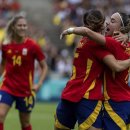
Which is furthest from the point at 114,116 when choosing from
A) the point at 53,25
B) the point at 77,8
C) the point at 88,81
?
the point at 53,25

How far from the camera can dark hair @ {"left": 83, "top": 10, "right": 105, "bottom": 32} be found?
6945mm

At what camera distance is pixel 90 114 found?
23.1ft

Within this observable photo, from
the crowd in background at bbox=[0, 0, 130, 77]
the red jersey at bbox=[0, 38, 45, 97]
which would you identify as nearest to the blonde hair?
the red jersey at bbox=[0, 38, 45, 97]

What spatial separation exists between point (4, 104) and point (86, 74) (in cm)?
247

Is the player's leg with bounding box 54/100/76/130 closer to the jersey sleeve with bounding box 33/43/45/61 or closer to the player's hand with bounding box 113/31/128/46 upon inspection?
the player's hand with bounding box 113/31/128/46

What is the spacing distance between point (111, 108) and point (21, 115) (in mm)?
2760

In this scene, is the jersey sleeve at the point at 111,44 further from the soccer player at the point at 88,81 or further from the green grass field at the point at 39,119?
the green grass field at the point at 39,119

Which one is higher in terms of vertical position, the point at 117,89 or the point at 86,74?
the point at 86,74

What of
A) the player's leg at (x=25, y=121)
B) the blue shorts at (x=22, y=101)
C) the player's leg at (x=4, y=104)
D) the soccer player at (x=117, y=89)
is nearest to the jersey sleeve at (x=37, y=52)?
the blue shorts at (x=22, y=101)

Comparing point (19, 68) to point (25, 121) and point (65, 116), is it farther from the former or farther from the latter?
point (65, 116)

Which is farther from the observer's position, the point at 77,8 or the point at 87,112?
the point at 77,8

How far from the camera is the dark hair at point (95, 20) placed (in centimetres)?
695

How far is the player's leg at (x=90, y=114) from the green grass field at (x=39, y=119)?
5295 mm

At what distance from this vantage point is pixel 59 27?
24.2 meters
